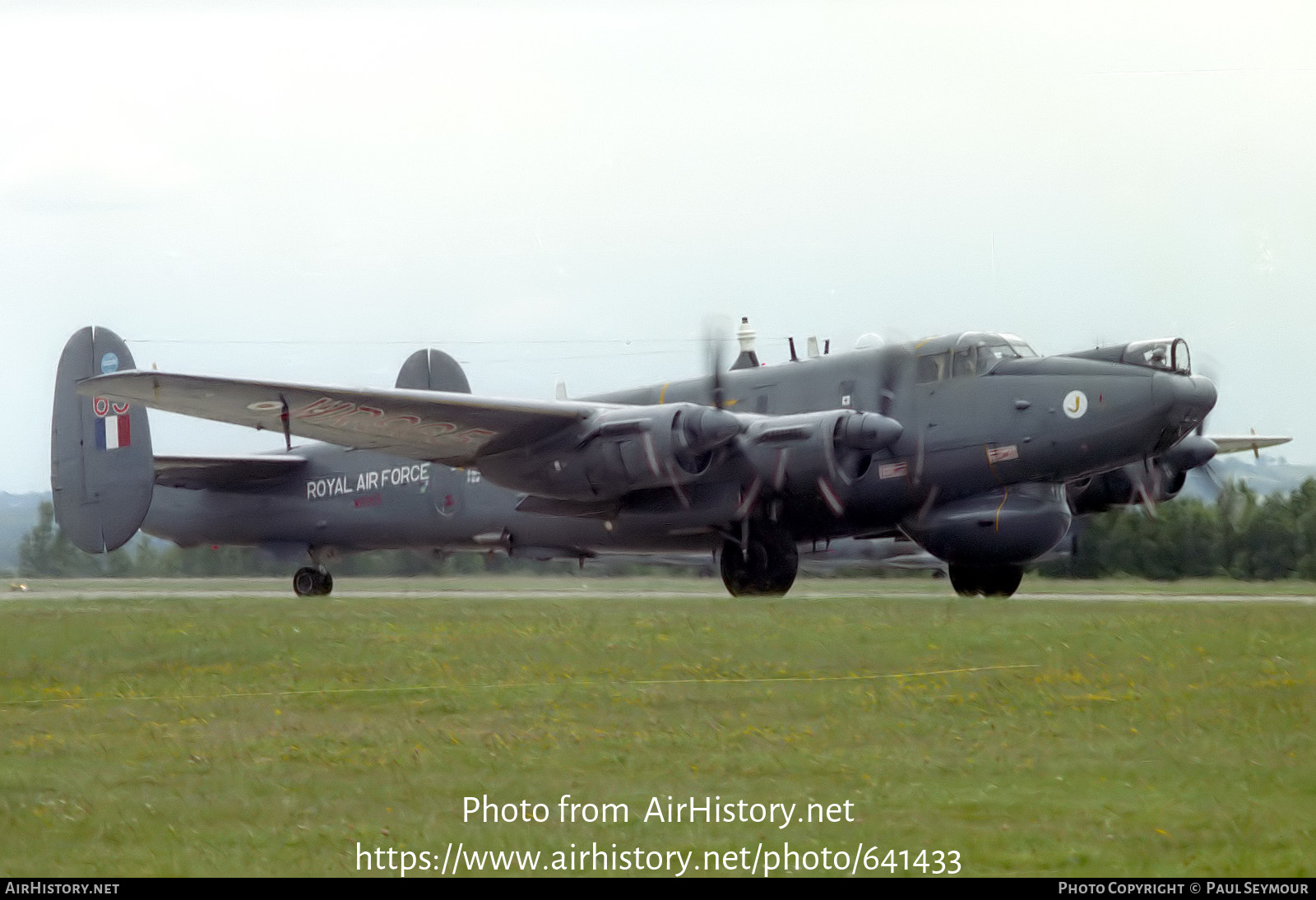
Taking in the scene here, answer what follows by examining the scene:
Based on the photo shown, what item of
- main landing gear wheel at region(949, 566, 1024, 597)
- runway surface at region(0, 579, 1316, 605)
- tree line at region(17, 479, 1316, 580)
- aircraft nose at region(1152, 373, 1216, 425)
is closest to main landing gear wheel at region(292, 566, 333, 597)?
tree line at region(17, 479, 1316, 580)

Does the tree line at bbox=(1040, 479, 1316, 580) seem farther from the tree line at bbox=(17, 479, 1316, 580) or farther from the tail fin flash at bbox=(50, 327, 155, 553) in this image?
the tail fin flash at bbox=(50, 327, 155, 553)

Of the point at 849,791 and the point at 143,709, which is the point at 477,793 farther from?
the point at 143,709

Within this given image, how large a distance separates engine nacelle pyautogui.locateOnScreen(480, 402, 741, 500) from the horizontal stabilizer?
856 cm

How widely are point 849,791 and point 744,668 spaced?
5.44 meters

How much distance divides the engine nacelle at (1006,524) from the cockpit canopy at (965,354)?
6.35ft

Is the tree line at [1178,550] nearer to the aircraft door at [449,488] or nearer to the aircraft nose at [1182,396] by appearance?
the aircraft door at [449,488]

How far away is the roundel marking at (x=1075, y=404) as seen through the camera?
21875 mm

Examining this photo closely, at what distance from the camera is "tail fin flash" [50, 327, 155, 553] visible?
94.7 feet

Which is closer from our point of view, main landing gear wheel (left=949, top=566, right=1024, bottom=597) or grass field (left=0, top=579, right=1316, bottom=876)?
grass field (left=0, top=579, right=1316, bottom=876)

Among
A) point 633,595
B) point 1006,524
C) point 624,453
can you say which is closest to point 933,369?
point 1006,524

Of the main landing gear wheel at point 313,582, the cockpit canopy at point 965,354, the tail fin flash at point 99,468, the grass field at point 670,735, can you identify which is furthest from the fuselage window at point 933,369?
the tail fin flash at point 99,468

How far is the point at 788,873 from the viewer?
698 cm

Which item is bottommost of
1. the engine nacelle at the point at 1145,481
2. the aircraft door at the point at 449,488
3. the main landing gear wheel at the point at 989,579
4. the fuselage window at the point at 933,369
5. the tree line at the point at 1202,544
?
the tree line at the point at 1202,544

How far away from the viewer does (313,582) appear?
31469 mm
